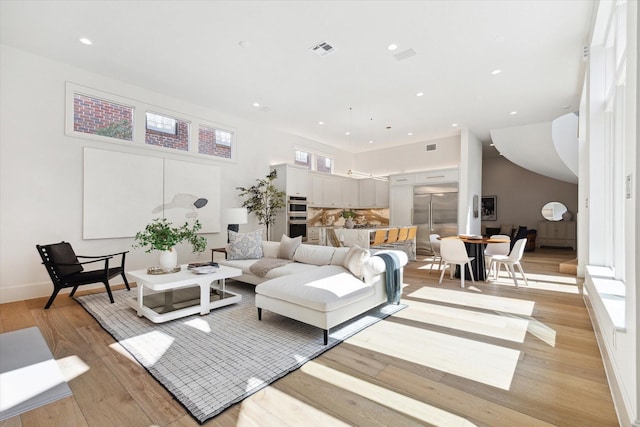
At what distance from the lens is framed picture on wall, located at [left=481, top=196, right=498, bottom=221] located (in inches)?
453

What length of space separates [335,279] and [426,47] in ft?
10.7

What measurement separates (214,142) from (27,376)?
198 inches

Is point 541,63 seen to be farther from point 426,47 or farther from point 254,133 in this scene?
point 254,133

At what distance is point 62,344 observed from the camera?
8.75ft

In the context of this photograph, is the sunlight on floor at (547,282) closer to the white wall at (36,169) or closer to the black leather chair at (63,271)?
the black leather chair at (63,271)

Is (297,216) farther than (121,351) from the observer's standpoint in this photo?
Yes

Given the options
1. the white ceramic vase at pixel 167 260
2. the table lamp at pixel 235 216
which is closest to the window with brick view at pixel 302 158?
the table lamp at pixel 235 216

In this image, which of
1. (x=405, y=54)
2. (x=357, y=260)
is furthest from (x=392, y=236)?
(x=405, y=54)

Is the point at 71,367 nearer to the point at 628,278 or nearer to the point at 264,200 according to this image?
the point at 628,278

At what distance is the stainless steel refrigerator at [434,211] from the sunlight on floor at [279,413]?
7.01m

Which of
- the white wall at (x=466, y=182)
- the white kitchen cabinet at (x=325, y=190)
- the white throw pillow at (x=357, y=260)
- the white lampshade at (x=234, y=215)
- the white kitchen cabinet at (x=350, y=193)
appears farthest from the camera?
the white kitchen cabinet at (x=350, y=193)

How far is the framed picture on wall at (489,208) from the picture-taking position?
11516 millimetres

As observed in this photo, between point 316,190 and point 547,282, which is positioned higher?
point 316,190

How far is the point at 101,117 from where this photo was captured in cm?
486
